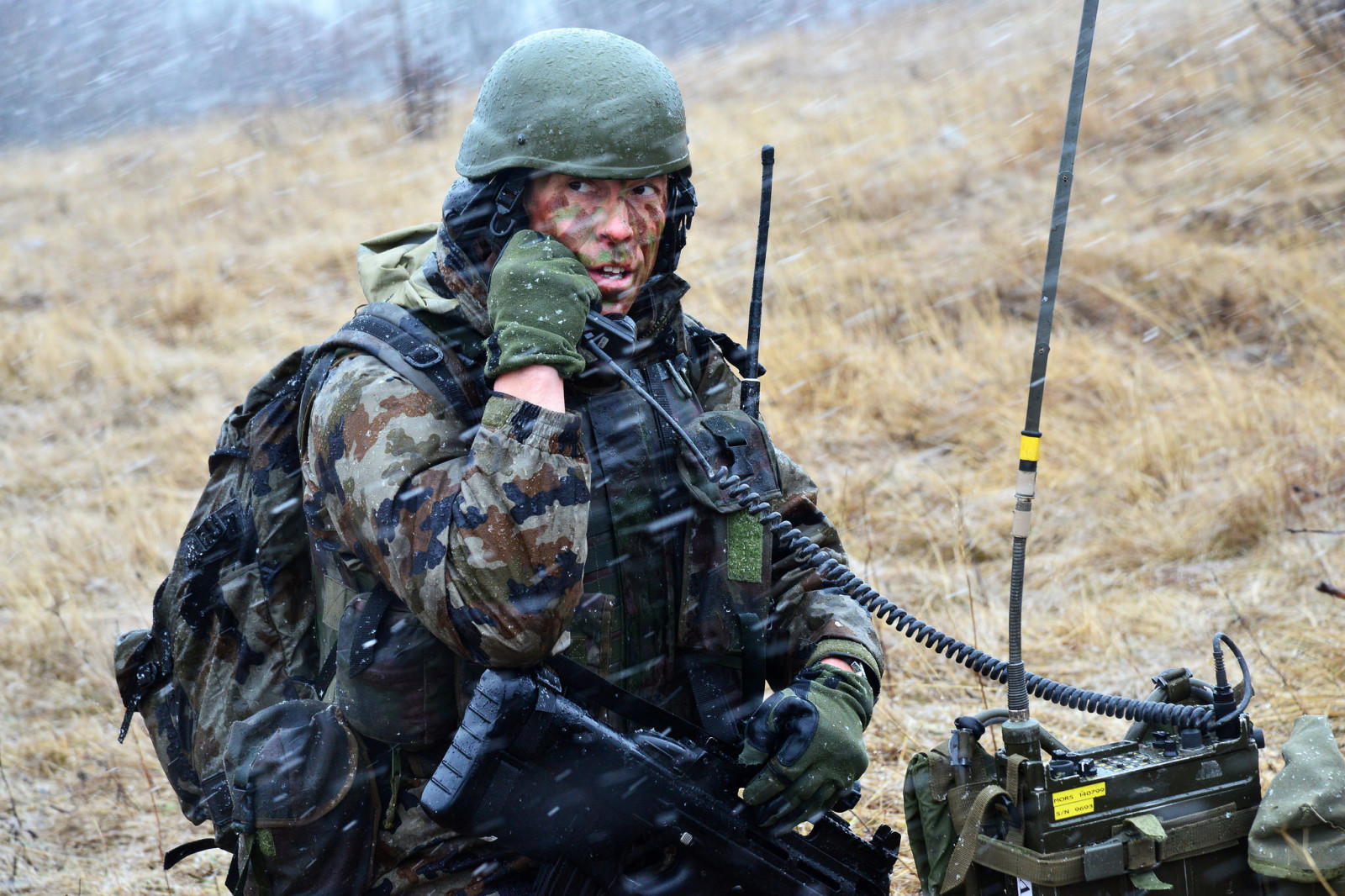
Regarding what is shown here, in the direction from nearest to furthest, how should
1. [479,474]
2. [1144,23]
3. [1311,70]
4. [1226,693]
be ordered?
[479,474], [1226,693], [1311,70], [1144,23]

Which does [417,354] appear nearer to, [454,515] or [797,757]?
[454,515]

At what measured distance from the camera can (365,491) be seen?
2072 millimetres

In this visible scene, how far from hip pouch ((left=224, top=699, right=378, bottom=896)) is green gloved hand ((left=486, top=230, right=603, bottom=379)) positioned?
78 cm

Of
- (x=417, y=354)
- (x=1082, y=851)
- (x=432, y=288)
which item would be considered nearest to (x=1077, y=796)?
(x=1082, y=851)

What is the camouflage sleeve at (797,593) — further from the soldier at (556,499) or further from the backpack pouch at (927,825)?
the backpack pouch at (927,825)

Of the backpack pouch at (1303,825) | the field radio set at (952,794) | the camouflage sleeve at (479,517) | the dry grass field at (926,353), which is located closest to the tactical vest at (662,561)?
the field radio set at (952,794)

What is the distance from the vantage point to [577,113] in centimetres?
240

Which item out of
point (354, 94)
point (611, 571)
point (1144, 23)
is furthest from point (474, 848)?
point (354, 94)

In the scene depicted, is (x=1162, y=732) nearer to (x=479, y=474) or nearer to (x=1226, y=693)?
(x=1226, y=693)

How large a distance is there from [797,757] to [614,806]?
13.7 inches

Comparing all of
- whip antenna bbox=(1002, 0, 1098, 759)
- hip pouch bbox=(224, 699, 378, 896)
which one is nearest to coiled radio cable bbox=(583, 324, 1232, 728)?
whip antenna bbox=(1002, 0, 1098, 759)

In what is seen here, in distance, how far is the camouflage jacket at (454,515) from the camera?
2004 mm

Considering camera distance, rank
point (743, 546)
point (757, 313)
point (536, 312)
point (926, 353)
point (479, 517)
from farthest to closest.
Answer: point (926, 353)
point (757, 313)
point (743, 546)
point (536, 312)
point (479, 517)

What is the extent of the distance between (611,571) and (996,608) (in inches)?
126
